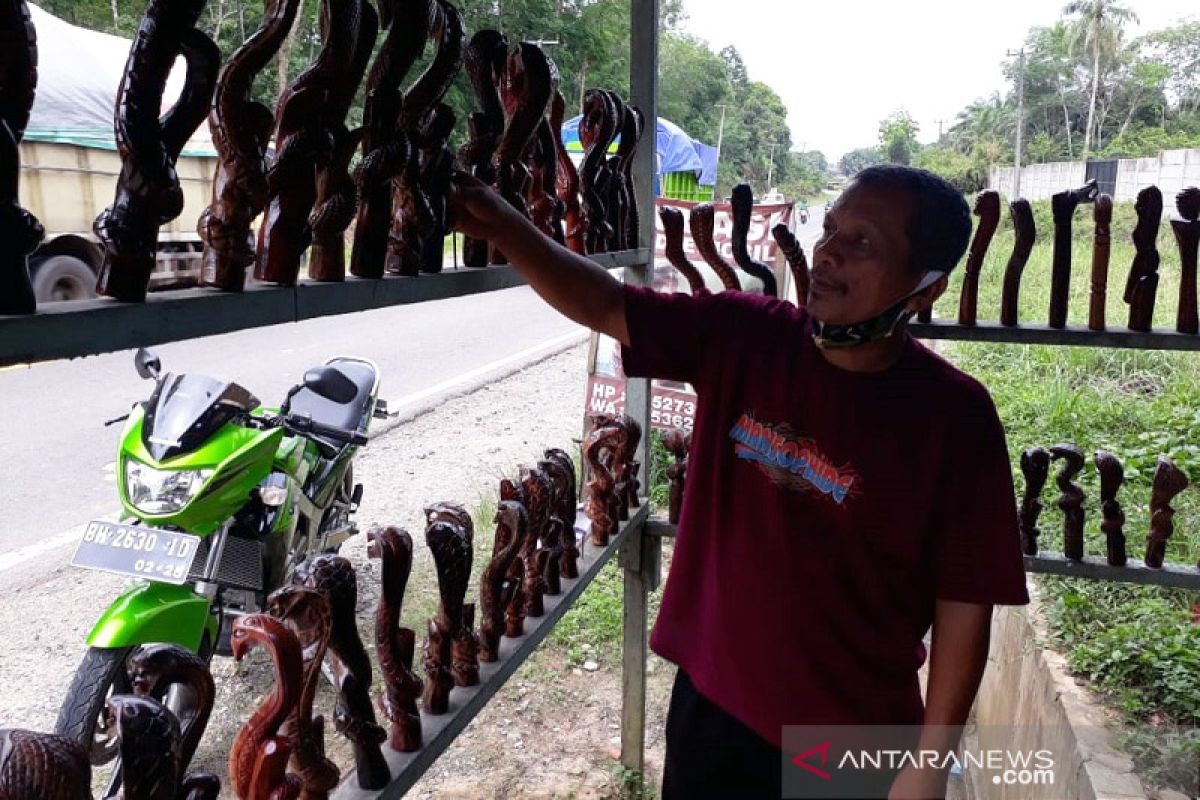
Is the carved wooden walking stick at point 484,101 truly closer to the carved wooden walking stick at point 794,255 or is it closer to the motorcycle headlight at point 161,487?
the carved wooden walking stick at point 794,255

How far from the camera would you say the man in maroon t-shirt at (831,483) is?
4.40ft

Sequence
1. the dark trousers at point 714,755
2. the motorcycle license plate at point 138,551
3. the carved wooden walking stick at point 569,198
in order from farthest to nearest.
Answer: the motorcycle license plate at point 138,551, the carved wooden walking stick at point 569,198, the dark trousers at point 714,755

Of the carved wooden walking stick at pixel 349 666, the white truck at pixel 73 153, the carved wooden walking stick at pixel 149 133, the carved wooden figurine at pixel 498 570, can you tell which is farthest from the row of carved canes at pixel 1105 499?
the white truck at pixel 73 153

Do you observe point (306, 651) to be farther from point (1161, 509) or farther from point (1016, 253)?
point (1161, 509)

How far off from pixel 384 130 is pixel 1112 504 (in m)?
2.08

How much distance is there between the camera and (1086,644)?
8.91ft

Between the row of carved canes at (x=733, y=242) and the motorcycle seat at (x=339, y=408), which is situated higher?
the row of carved canes at (x=733, y=242)

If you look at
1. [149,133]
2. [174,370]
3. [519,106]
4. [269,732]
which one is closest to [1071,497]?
[519,106]

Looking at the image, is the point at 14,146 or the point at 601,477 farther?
the point at 601,477

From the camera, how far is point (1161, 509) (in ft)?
7.35

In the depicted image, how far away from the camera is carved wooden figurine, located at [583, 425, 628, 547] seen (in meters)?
2.18

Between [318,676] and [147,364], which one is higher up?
[147,364]

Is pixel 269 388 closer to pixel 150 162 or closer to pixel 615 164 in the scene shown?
pixel 615 164

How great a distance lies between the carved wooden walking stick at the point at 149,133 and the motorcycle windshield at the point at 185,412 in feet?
5.31
